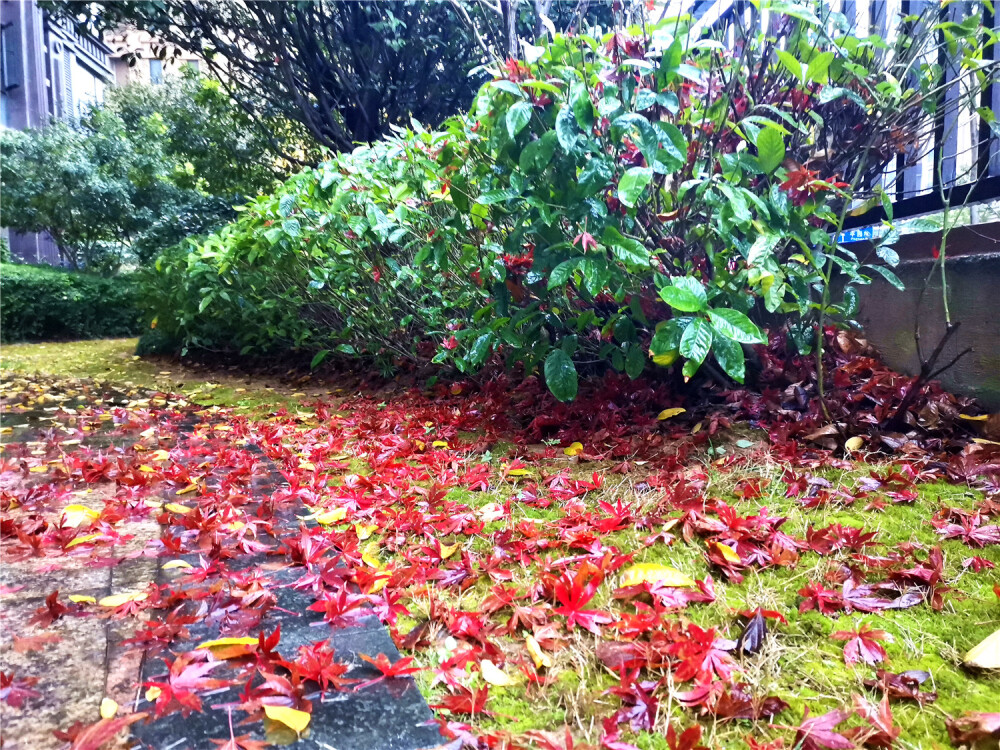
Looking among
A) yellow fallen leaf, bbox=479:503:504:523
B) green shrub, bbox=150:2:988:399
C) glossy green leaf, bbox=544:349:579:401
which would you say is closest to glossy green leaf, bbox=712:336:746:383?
green shrub, bbox=150:2:988:399

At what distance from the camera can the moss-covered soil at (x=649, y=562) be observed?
102cm

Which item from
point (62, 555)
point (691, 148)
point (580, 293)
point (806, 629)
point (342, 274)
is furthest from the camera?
point (342, 274)

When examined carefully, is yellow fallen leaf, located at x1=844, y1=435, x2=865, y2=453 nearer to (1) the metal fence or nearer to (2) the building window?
(1) the metal fence

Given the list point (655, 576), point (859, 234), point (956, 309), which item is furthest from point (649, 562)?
point (859, 234)

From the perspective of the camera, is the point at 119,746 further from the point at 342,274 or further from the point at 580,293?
the point at 342,274

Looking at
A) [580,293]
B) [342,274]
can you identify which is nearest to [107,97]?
[342,274]

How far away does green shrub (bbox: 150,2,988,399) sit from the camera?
1.91 m

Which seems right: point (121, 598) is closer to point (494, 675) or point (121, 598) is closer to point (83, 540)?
point (83, 540)

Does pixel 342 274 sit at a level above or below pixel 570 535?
above

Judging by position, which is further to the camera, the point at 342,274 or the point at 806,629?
the point at 342,274

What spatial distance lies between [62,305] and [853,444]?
37.4ft

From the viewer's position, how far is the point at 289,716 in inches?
37.5

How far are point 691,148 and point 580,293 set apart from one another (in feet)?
2.11

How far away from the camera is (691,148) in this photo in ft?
7.43
